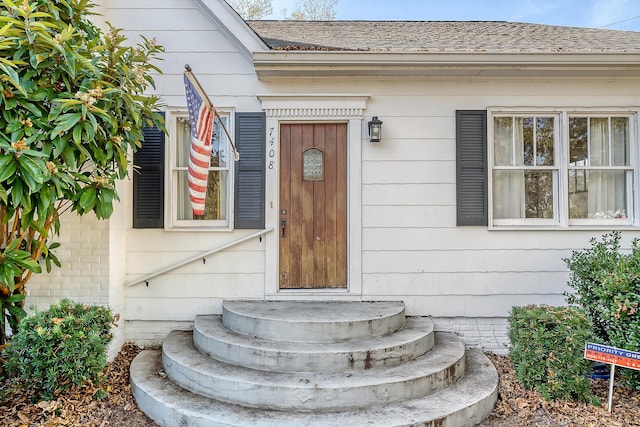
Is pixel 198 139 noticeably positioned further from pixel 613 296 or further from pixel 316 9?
pixel 316 9

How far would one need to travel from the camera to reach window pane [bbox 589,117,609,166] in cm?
404

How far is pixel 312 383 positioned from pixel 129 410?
4.97 ft

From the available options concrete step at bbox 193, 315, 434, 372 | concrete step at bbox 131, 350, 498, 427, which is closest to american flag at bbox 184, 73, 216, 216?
concrete step at bbox 193, 315, 434, 372

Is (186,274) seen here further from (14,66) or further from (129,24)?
(129,24)

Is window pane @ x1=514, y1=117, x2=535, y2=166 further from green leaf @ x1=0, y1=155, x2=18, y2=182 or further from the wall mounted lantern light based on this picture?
green leaf @ x1=0, y1=155, x2=18, y2=182

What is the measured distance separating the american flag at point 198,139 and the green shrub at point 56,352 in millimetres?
1334

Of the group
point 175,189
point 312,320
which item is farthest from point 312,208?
point 175,189

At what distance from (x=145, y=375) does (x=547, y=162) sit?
4678 millimetres

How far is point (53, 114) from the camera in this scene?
251 cm

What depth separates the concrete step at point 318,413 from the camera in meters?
2.50

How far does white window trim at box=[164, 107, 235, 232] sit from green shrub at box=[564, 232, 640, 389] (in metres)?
3.59

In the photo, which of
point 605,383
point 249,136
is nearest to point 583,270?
point 605,383

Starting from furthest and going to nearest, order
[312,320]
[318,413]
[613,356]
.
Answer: [312,320]
[613,356]
[318,413]

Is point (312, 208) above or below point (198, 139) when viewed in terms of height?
below
